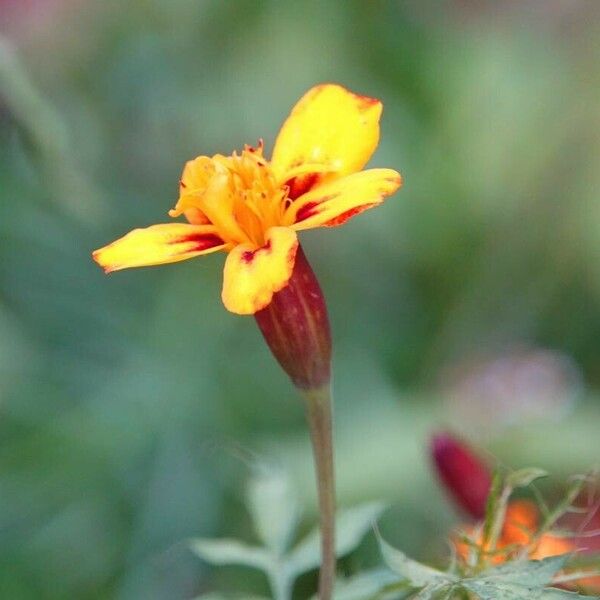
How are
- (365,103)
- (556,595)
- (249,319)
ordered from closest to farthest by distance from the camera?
(556,595), (365,103), (249,319)

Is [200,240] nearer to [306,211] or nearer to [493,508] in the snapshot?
[306,211]

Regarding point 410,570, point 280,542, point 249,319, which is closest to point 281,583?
point 280,542

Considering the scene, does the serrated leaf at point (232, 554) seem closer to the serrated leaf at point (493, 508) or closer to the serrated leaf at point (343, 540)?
the serrated leaf at point (343, 540)

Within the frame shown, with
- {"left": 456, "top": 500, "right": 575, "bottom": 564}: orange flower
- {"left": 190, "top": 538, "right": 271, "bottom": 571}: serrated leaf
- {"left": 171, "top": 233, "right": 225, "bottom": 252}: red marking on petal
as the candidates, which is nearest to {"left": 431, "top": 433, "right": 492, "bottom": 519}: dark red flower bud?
{"left": 456, "top": 500, "right": 575, "bottom": 564}: orange flower

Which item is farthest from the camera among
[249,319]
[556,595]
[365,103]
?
[249,319]

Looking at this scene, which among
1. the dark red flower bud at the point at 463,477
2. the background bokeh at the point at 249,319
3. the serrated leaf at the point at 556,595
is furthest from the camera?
the background bokeh at the point at 249,319

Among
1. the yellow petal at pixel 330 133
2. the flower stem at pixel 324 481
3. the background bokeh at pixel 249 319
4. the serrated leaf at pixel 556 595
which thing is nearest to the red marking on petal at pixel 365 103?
the yellow petal at pixel 330 133

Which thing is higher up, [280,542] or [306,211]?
→ [306,211]

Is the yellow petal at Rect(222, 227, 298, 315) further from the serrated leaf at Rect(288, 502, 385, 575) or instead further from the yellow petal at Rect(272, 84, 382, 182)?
the serrated leaf at Rect(288, 502, 385, 575)
